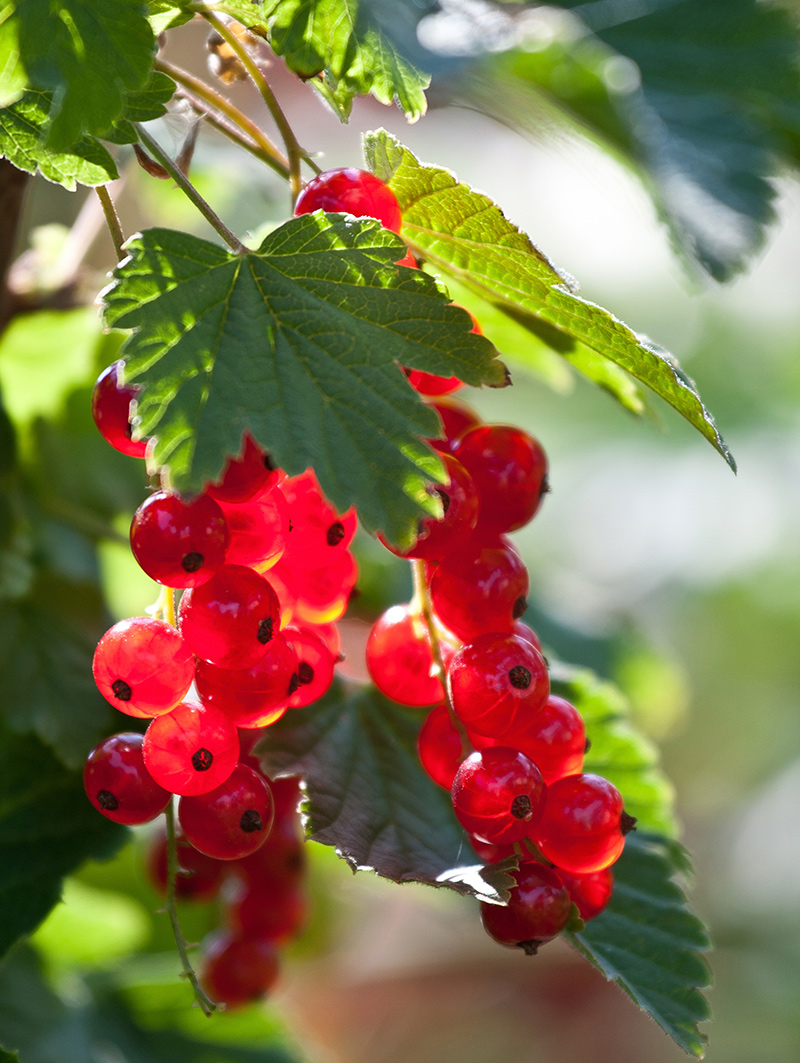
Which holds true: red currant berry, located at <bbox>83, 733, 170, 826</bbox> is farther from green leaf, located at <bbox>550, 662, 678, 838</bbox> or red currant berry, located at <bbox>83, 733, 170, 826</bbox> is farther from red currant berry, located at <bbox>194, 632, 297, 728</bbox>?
green leaf, located at <bbox>550, 662, 678, 838</bbox>

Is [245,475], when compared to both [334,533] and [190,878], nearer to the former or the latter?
[334,533]

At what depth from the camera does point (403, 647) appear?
45cm

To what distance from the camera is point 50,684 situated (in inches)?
21.6

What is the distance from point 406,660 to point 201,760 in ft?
0.37

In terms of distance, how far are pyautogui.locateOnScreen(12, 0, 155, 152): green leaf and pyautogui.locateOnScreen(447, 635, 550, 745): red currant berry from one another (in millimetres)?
238

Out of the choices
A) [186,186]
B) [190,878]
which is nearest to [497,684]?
[186,186]

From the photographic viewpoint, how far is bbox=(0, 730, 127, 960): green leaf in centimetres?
50

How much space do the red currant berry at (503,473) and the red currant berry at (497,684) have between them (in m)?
0.06

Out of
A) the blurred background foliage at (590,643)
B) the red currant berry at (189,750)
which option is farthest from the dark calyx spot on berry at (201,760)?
the blurred background foliage at (590,643)

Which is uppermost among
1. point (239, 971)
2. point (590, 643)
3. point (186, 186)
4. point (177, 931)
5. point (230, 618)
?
point (186, 186)

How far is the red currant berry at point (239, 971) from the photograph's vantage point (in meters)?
0.70

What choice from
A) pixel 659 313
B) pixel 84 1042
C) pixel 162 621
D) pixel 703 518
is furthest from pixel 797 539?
pixel 162 621

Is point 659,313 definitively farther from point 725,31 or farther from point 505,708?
point 505,708

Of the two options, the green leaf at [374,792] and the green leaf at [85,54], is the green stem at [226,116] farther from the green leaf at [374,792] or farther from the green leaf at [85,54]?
the green leaf at [374,792]
